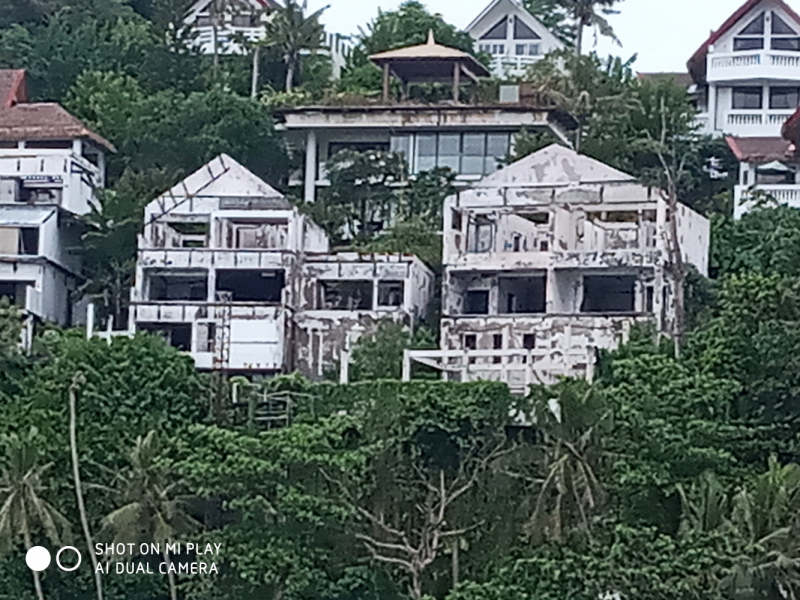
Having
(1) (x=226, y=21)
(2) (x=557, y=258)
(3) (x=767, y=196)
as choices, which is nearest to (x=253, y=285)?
(2) (x=557, y=258)

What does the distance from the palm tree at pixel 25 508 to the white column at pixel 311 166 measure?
14830mm

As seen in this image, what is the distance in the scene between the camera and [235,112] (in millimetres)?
54312

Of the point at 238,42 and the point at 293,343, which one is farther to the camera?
the point at 238,42

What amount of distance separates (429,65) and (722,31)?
323 inches

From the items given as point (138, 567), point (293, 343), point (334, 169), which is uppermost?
point (334, 169)

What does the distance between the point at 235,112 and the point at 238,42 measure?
7412 millimetres

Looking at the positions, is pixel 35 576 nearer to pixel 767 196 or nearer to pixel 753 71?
pixel 767 196

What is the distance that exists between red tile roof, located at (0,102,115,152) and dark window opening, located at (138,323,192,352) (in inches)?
256

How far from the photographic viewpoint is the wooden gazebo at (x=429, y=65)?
178 ft

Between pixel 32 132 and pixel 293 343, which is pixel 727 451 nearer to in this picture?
pixel 293 343

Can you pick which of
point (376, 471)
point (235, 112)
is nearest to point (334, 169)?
point (235, 112)

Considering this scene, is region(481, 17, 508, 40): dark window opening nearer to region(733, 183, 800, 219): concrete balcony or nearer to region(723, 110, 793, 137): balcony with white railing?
region(723, 110, 793, 137): balcony with white railing

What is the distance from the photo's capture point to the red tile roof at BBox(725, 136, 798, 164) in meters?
54.1

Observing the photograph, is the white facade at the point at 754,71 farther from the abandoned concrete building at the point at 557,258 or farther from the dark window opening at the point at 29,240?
the dark window opening at the point at 29,240
